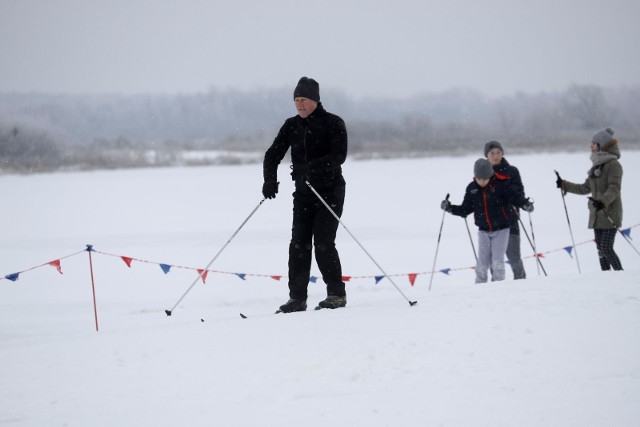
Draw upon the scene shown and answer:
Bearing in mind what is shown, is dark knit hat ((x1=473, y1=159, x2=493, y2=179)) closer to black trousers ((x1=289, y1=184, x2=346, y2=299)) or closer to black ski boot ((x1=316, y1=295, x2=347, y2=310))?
black trousers ((x1=289, y1=184, x2=346, y2=299))

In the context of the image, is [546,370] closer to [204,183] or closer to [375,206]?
[375,206]

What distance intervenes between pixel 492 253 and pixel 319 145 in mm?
2718

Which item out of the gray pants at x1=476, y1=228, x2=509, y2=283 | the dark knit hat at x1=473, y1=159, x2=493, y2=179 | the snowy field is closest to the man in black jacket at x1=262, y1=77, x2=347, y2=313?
the snowy field

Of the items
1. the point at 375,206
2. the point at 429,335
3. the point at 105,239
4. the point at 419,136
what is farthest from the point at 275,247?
the point at 419,136

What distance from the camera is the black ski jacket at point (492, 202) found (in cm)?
A: 667

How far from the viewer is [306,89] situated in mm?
5039

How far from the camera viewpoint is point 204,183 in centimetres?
3306

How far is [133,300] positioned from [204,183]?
79.1ft

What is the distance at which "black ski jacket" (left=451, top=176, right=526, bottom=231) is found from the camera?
6.67 metres

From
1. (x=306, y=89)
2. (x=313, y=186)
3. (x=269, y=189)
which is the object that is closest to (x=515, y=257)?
(x=313, y=186)

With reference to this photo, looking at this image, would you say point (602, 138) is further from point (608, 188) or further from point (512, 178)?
point (512, 178)

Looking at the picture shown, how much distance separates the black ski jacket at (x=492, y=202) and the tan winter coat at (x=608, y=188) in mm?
801

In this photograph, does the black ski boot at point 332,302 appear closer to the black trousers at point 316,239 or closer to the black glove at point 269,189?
the black trousers at point 316,239

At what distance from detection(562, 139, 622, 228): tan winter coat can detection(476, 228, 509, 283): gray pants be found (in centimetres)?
107
